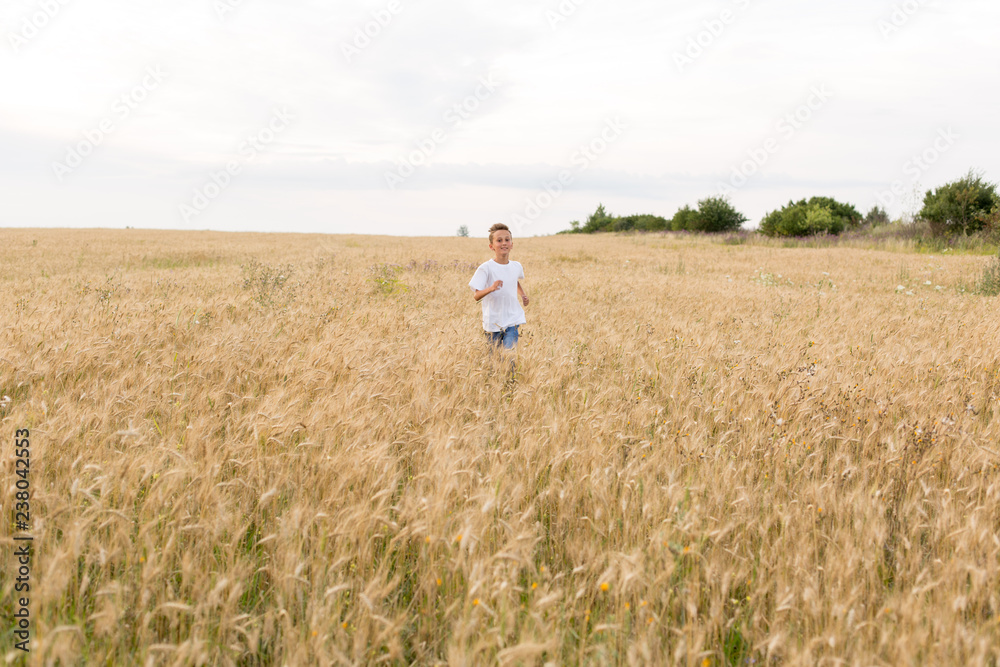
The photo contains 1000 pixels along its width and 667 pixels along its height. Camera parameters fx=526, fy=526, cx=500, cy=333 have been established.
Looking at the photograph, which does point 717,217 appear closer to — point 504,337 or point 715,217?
point 715,217

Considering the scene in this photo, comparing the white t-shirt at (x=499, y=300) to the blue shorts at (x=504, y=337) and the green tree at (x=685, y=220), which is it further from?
the green tree at (x=685, y=220)

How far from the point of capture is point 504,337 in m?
5.55

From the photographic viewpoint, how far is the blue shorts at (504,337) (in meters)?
5.46

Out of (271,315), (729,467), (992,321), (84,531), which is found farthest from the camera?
(992,321)

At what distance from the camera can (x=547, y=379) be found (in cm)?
432

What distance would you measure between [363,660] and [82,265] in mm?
20122

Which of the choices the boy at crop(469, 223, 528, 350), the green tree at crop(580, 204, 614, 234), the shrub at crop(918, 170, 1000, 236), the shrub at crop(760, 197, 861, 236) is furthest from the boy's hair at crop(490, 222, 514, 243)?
the green tree at crop(580, 204, 614, 234)

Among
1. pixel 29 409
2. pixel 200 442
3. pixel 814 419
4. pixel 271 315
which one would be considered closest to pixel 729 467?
pixel 814 419

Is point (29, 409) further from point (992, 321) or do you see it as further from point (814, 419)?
point (992, 321)

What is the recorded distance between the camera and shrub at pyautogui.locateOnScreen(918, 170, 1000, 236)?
1125 inches

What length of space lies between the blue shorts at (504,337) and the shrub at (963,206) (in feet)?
109

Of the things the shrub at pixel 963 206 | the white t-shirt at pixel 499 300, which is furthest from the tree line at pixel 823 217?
the white t-shirt at pixel 499 300

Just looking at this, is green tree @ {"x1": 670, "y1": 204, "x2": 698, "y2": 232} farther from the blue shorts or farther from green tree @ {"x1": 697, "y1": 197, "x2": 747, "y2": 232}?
the blue shorts

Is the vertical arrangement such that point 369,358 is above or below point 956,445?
above
